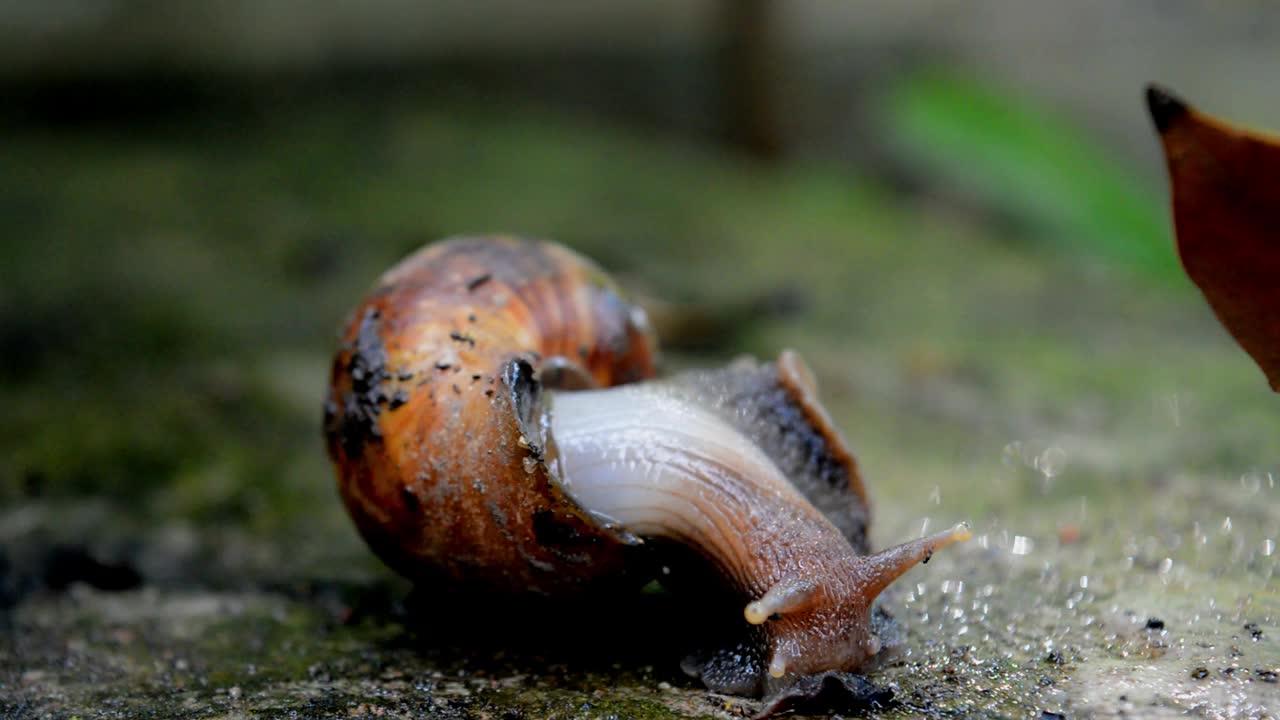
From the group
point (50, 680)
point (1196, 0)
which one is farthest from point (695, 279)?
point (1196, 0)

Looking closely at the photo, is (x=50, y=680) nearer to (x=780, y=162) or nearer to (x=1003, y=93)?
(x=780, y=162)

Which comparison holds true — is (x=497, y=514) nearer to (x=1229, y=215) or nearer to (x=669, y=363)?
(x=1229, y=215)

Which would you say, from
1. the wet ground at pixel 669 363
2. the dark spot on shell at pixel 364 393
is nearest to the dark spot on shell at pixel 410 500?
the dark spot on shell at pixel 364 393

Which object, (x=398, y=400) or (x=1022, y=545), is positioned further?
(x=1022, y=545)

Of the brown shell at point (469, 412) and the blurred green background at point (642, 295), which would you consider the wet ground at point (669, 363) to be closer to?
the blurred green background at point (642, 295)

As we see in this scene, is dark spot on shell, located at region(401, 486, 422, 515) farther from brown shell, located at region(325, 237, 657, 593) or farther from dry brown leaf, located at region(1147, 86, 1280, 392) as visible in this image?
dry brown leaf, located at region(1147, 86, 1280, 392)

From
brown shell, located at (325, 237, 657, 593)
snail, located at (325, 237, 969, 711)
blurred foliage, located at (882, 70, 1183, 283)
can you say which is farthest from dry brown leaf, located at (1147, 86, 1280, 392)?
blurred foliage, located at (882, 70, 1183, 283)

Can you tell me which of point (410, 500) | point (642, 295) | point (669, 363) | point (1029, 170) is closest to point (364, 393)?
point (410, 500)
